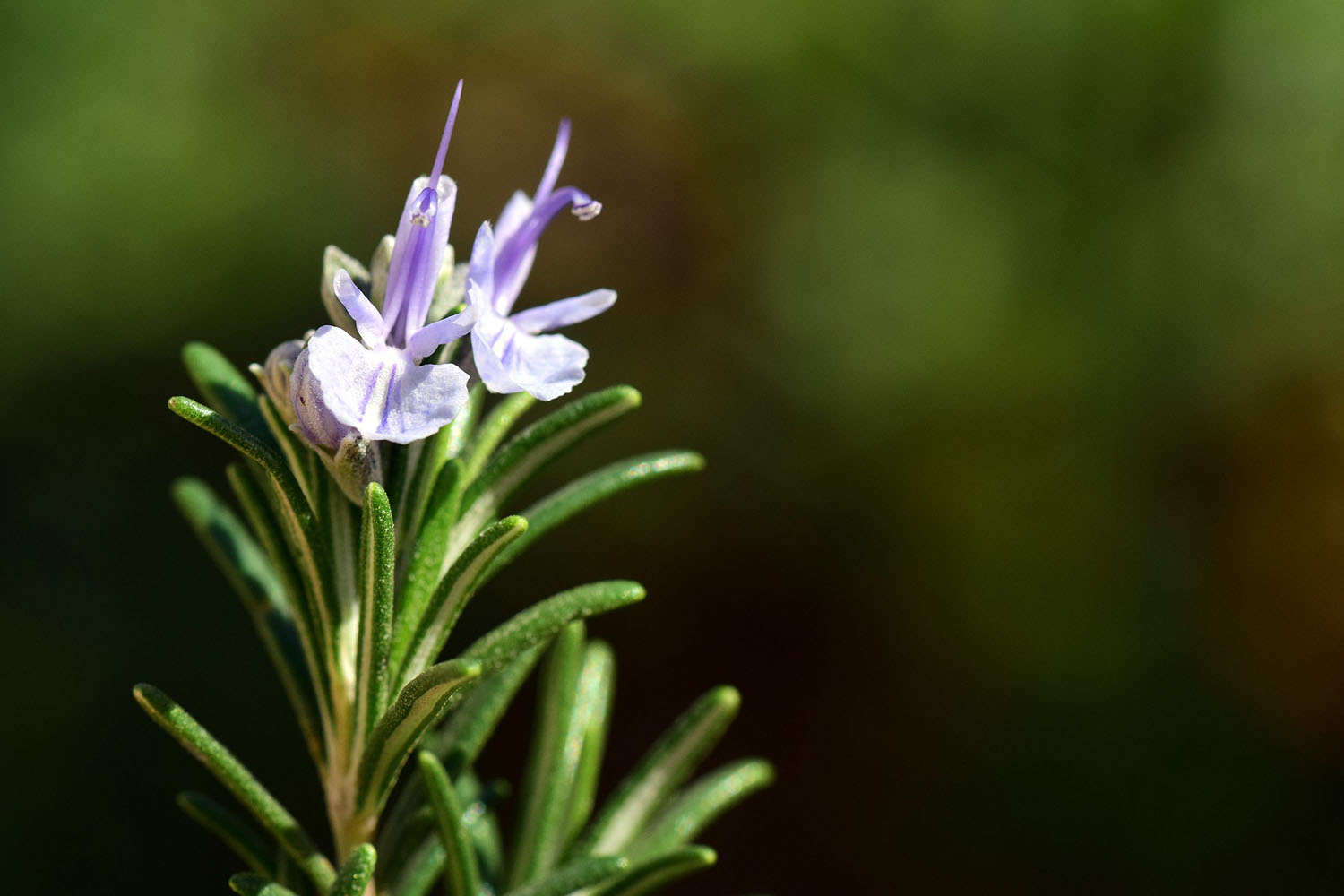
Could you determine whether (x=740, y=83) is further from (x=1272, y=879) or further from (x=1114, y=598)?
(x=1272, y=879)

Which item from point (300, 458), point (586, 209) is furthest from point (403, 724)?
point (586, 209)

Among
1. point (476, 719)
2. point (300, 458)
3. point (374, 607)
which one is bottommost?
point (476, 719)

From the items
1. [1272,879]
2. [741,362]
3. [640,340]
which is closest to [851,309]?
[741,362]

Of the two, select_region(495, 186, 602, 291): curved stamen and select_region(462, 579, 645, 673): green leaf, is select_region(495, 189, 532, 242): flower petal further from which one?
select_region(462, 579, 645, 673): green leaf

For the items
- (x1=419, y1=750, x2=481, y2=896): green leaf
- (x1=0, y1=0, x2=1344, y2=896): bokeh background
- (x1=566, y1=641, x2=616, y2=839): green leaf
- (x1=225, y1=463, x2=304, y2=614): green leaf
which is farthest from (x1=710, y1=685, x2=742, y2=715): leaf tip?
(x1=0, y1=0, x2=1344, y2=896): bokeh background

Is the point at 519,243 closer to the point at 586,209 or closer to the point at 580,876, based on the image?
the point at 586,209

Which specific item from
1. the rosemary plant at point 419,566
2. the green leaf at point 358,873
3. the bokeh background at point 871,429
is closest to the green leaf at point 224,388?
the rosemary plant at point 419,566
